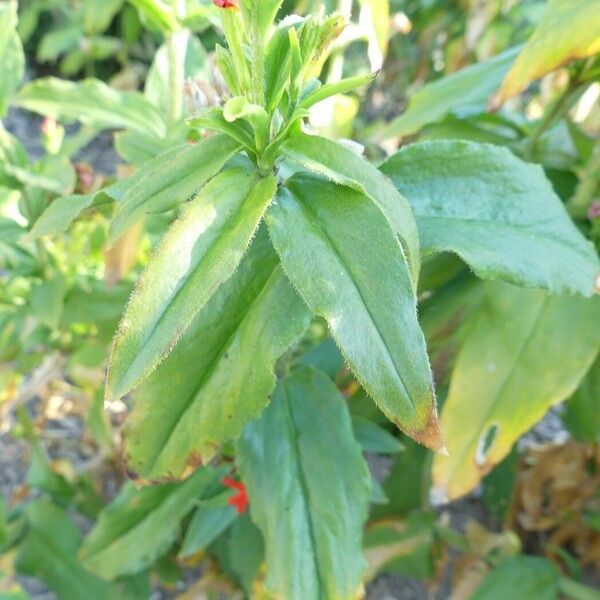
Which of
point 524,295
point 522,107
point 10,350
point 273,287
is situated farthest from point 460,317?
point 522,107

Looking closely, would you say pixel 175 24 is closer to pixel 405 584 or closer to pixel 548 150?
pixel 548 150

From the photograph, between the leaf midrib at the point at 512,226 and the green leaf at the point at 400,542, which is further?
the green leaf at the point at 400,542

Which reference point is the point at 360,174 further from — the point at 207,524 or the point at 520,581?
the point at 520,581

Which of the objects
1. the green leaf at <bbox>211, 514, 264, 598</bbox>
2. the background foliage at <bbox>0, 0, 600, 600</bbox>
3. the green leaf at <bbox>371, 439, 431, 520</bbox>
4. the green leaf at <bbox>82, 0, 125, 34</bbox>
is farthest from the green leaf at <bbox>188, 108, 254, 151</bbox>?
the green leaf at <bbox>82, 0, 125, 34</bbox>

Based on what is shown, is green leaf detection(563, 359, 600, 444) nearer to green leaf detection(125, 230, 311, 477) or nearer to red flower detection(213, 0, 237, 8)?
green leaf detection(125, 230, 311, 477)

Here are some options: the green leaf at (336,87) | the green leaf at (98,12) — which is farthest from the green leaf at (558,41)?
the green leaf at (98,12)

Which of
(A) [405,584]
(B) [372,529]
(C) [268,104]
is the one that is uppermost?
(C) [268,104]

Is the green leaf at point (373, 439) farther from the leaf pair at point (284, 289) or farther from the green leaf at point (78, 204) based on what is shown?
the green leaf at point (78, 204)
